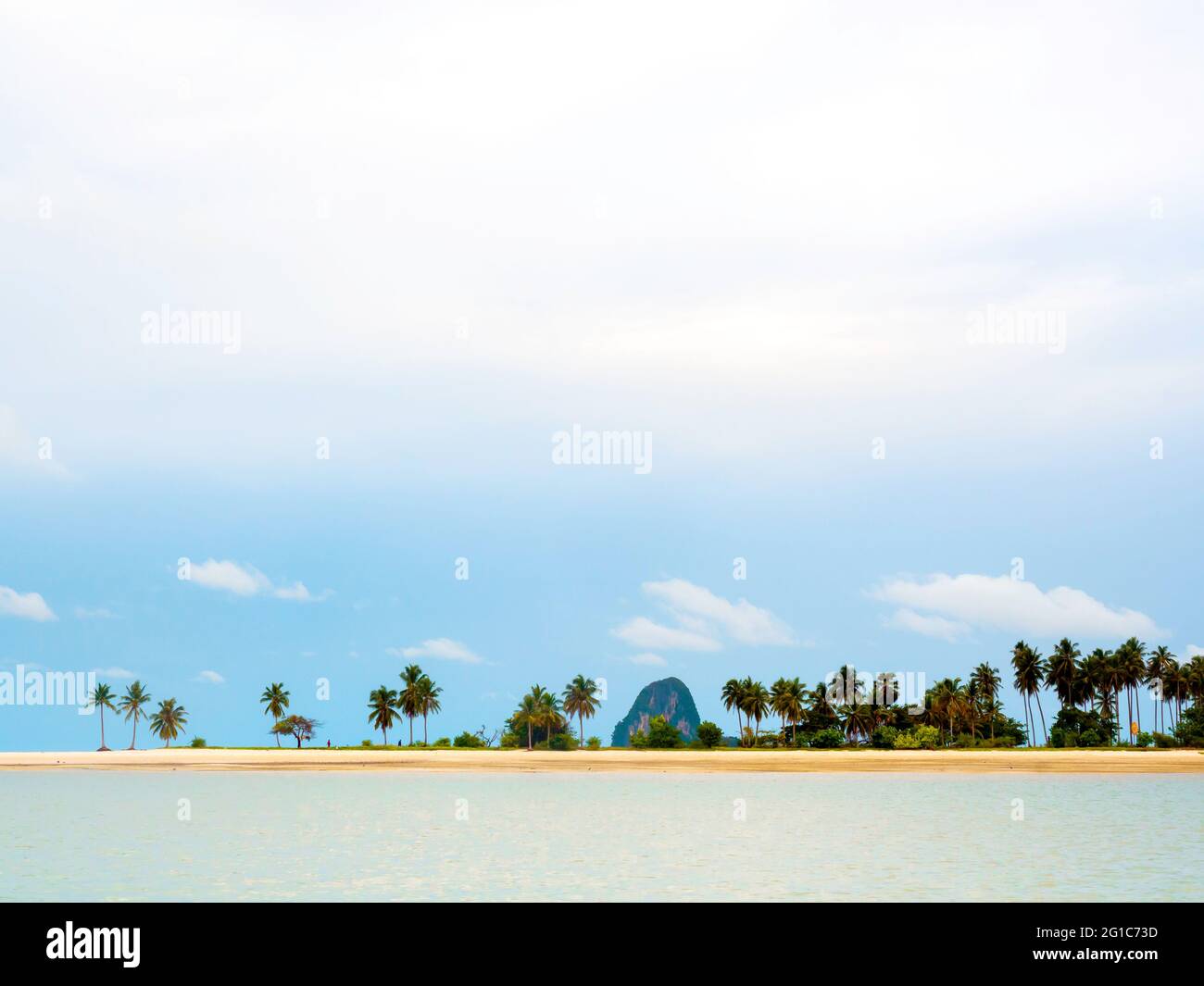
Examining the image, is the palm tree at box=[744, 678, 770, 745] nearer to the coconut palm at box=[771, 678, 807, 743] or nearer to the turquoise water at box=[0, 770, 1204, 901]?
the coconut palm at box=[771, 678, 807, 743]

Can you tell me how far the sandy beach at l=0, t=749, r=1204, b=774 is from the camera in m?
99.0

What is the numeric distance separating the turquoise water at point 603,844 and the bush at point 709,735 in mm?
53566

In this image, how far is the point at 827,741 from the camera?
125 meters

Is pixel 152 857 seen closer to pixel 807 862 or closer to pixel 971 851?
pixel 807 862

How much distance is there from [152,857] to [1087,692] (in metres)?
128

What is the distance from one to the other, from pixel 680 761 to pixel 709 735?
2302 centimetres

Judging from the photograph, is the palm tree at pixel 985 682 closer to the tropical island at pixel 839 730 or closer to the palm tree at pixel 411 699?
the tropical island at pixel 839 730

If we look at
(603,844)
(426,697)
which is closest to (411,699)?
(426,697)

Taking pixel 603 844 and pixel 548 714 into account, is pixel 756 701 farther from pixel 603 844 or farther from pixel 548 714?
pixel 603 844

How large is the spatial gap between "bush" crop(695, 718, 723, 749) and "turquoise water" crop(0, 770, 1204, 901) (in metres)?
53.6

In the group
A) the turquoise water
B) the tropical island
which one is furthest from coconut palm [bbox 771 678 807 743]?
the turquoise water
